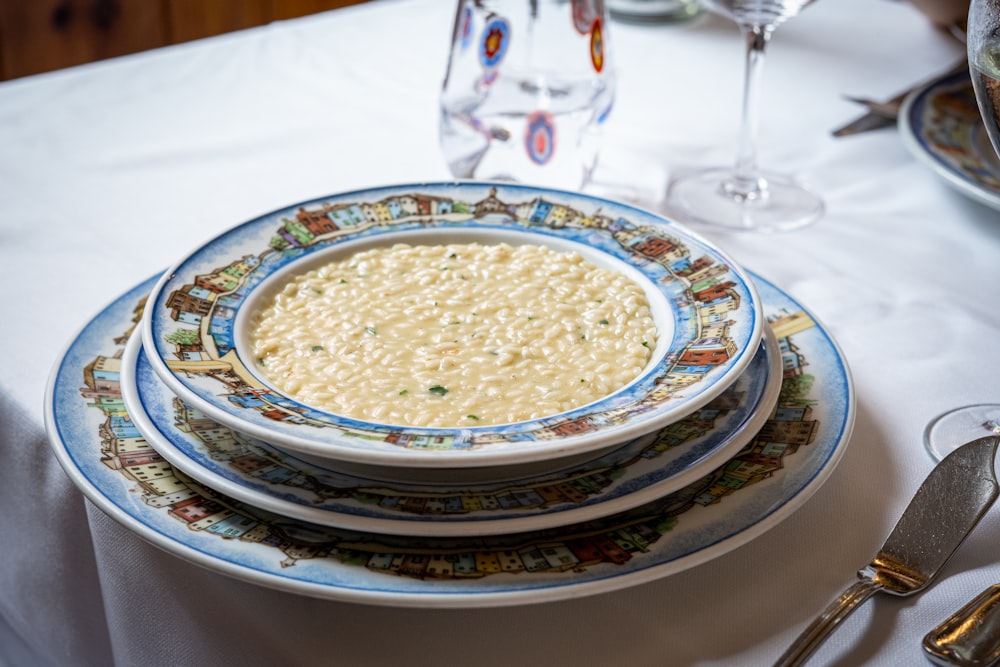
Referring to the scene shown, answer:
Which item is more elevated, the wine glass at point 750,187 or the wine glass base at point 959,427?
the wine glass at point 750,187

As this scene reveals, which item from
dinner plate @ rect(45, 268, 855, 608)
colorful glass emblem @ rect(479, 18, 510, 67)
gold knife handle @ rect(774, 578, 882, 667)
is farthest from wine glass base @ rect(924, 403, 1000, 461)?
colorful glass emblem @ rect(479, 18, 510, 67)

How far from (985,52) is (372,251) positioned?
52 centimetres

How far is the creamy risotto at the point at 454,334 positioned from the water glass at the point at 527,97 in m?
0.32

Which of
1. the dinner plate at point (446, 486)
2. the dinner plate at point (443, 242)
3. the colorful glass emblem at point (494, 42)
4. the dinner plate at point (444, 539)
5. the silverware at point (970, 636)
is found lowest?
the silverware at point (970, 636)

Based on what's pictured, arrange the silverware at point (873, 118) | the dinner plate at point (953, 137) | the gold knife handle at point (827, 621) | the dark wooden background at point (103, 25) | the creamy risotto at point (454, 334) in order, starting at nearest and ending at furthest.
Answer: the gold knife handle at point (827, 621)
the creamy risotto at point (454, 334)
the dinner plate at point (953, 137)
the silverware at point (873, 118)
the dark wooden background at point (103, 25)

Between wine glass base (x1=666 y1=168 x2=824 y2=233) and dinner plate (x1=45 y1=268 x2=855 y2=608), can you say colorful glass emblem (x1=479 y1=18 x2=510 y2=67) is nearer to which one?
wine glass base (x1=666 y1=168 x2=824 y2=233)

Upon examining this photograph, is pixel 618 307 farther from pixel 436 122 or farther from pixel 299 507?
pixel 436 122

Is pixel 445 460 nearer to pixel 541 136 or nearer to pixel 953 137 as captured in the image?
pixel 541 136

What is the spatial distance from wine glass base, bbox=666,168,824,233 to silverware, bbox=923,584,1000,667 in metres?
0.64

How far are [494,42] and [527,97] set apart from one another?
0.25 ft

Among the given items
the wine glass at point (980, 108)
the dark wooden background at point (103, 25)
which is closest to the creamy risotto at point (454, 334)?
the wine glass at point (980, 108)

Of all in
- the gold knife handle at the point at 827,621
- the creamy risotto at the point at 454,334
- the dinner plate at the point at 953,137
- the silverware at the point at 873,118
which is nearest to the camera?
the gold knife handle at the point at 827,621

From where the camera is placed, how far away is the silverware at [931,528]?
2.08ft

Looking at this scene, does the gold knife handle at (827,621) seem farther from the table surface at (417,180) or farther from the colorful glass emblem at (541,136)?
the colorful glass emblem at (541,136)
